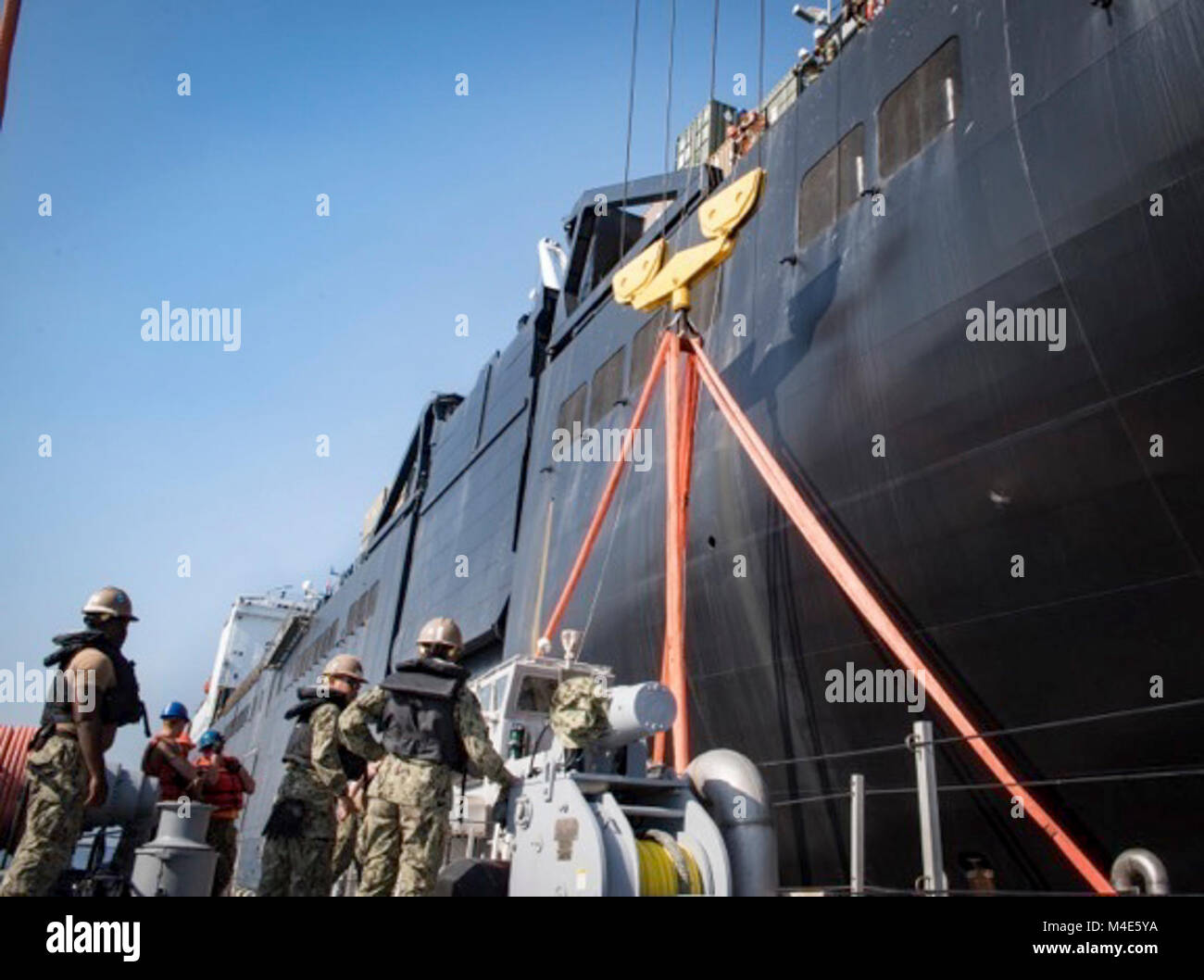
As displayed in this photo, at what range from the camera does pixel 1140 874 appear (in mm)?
4289

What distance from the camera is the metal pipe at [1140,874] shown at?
4047 mm

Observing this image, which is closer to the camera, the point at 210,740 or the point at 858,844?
the point at 858,844

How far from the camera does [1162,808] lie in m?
5.14

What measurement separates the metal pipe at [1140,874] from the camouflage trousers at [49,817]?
4888 mm

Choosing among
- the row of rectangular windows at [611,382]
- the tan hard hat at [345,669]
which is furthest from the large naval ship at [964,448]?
the tan hard hat at [345,669]

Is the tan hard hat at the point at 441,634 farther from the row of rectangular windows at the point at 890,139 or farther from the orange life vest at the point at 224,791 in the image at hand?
the row of rectangular windows at the point at 890,139

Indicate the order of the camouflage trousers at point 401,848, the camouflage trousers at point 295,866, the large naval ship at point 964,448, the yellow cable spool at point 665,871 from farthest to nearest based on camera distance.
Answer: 1. the camouflage trousers at point 295,866
2. the large naval ship at point 964,448
3. the camouflage trousers at point 401,848
4. the yellow cable spool at point 665,871

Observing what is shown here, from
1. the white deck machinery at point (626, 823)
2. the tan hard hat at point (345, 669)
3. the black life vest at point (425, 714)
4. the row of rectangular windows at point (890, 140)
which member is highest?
the row of rectangular windows at point (890, 140)

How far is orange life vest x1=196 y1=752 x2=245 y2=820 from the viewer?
7.38m

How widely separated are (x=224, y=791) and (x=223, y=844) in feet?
1.32

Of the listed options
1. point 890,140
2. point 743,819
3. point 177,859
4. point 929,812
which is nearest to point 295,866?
point 177,859

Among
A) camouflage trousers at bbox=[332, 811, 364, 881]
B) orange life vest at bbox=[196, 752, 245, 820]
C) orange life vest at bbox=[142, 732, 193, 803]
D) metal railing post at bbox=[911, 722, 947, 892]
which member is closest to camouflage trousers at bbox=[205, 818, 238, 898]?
orange life vest at bbox=[196, 752, 245, 820]

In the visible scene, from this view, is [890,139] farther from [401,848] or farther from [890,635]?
[401,848]

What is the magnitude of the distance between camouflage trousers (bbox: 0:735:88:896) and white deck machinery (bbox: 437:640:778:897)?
176cm
